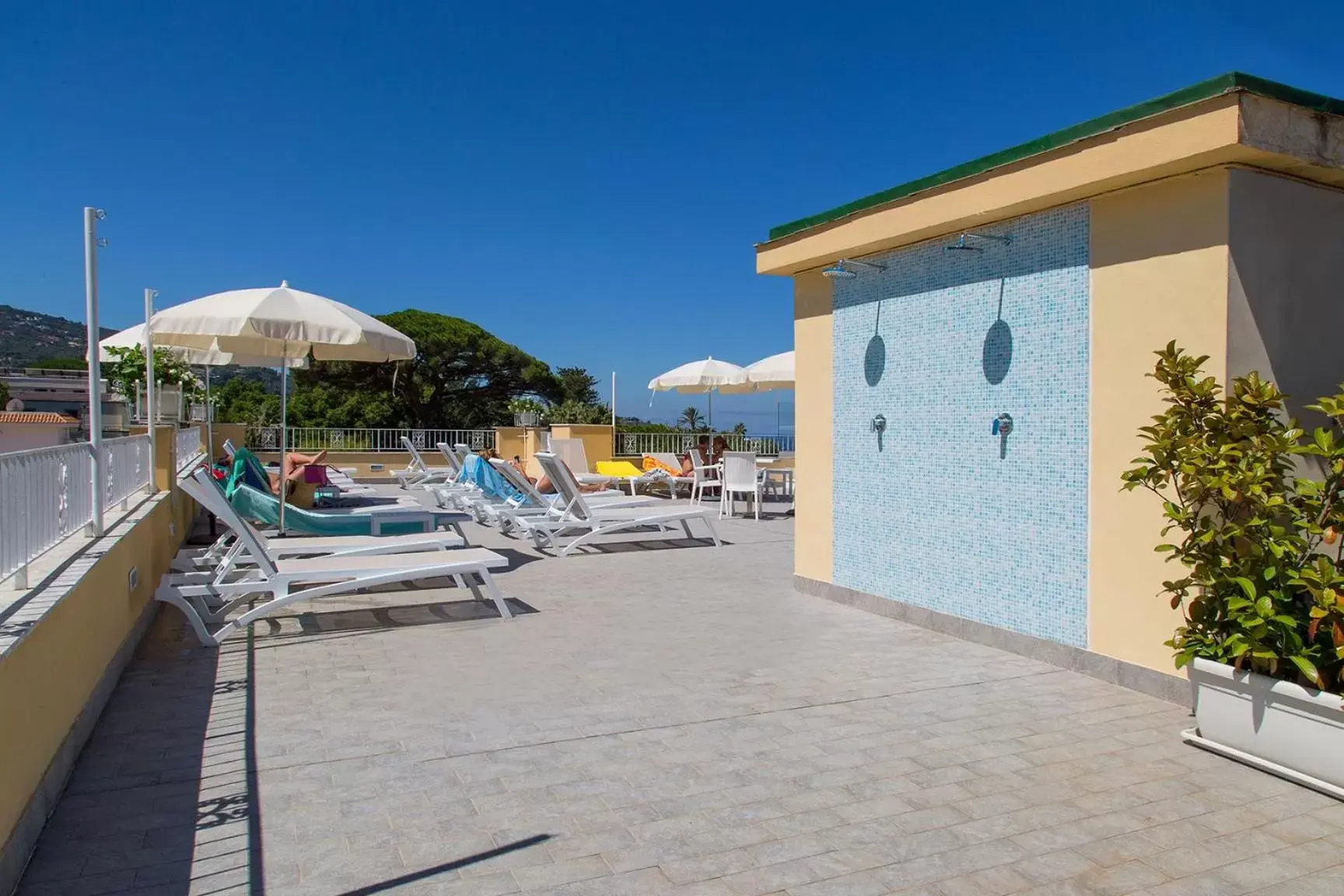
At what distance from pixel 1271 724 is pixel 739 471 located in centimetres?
1002

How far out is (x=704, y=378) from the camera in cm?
1694

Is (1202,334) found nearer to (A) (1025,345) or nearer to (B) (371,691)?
(A) (1025,345)

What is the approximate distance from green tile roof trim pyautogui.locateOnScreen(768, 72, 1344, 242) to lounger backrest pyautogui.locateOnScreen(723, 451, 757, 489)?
720 centimetres

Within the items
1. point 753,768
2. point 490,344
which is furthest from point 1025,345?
point 490,344

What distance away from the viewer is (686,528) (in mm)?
11070

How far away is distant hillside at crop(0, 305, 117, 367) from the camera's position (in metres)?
52.1

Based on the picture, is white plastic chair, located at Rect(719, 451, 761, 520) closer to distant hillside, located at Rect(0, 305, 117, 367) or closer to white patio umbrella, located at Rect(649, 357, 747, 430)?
white patio umbrella, located at Rect(649, 357, 747, 430)

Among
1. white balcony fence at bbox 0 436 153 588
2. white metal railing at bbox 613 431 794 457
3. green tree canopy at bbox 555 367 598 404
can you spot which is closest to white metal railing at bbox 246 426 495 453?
white metal railing at bbox 613 431 794 457

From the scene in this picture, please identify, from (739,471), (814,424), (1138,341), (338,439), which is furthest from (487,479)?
(338,439)

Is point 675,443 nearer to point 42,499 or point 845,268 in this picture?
point 845,268

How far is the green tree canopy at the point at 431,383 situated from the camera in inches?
1430

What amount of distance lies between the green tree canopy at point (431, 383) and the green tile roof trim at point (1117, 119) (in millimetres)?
31162

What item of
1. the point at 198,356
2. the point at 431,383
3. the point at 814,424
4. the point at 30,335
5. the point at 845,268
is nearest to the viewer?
the point at 845,268

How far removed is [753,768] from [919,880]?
998 mm
